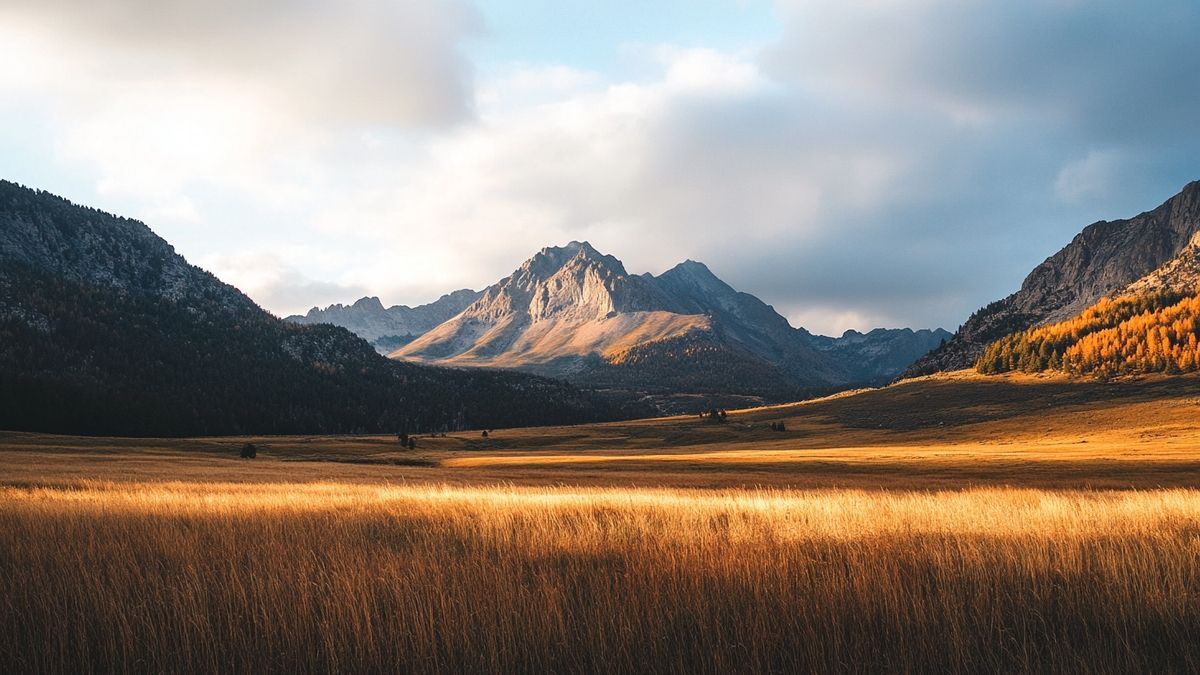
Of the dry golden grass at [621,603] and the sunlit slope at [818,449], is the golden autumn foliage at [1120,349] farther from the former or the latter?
the dry golden grass at [621,603]

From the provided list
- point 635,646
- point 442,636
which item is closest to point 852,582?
point 635,646

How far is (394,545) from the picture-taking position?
9.87m

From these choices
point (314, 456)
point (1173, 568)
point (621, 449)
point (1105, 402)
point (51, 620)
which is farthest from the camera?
point (1105, 402)

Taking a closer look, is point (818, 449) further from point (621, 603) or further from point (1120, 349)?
→ point (1120, 349)

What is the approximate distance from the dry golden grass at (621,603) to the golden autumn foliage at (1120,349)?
649 feet

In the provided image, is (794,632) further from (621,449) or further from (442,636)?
(621,449)

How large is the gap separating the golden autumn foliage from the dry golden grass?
649ft

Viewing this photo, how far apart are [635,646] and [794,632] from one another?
4.53ft

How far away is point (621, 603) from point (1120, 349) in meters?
221

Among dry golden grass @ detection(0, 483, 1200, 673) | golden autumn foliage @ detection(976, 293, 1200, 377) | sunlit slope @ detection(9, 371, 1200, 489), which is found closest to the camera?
dry golden grass @ detection(0, 483, 1200, 673)

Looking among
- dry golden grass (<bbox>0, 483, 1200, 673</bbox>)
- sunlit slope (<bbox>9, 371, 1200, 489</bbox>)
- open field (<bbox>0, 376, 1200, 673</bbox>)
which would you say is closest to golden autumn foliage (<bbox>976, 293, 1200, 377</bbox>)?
sunlit slope (<bbox>9, 371, 1200, 489</bbox>)

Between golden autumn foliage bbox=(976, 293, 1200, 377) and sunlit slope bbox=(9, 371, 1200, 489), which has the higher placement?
golden autumn foliage bbox=(976, 293, 1200, 377)

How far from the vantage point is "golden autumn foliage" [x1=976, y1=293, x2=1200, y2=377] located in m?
157

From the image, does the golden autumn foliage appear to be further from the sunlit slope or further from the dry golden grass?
the dry golden grass
